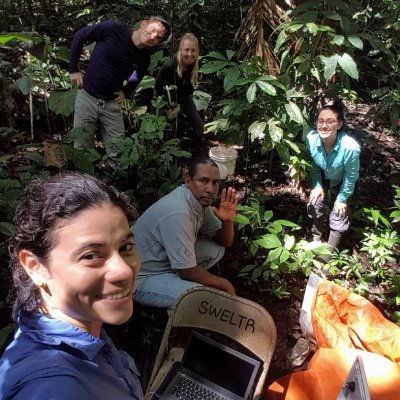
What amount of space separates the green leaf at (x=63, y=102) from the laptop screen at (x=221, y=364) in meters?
2.59

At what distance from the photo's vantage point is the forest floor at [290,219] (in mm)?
2537

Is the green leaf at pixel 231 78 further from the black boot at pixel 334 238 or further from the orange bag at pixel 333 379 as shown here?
the orange bag at pixel 333 379

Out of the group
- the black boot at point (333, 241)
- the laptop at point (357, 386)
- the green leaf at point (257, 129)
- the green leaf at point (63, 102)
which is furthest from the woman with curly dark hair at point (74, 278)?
the green leaf at point (63, 102)

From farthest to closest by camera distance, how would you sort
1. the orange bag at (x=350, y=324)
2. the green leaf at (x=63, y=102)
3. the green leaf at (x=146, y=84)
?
the green leaf at (x=146, y=84), the green leaf at (x=63, y=102), the orange bag at (x=350, y=324)

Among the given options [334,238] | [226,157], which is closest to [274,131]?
[334,238]

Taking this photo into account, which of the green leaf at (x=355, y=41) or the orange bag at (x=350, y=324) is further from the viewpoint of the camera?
the green leaf at (x=355, y=41)

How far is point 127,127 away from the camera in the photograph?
478 cm

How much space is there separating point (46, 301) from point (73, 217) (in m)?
0.23

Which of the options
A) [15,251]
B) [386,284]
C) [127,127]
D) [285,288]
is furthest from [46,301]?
[127,127]

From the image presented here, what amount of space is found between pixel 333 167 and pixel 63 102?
253 cm

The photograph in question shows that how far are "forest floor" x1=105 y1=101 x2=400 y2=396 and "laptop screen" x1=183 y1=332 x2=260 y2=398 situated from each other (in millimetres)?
356

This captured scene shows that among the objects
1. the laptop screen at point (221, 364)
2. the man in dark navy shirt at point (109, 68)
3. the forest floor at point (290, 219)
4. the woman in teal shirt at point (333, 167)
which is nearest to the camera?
the laptop screen at point (221, 364)

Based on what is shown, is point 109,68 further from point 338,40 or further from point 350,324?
point 350,324

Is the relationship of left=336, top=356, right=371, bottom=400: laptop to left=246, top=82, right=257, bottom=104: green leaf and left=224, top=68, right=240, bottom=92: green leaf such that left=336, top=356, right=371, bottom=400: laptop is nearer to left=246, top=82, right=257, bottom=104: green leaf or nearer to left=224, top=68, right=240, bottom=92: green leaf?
left=246, top=82, right=257, bottom=104: green leaf
